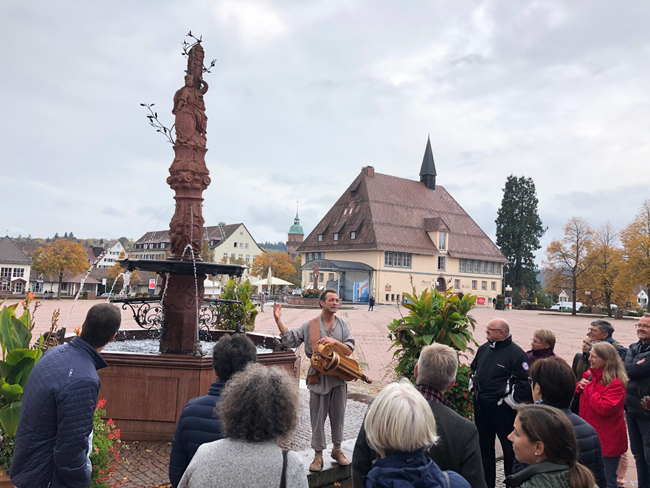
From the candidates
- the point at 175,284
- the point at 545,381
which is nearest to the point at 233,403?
the point at 545,381

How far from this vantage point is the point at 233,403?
2.03 metres

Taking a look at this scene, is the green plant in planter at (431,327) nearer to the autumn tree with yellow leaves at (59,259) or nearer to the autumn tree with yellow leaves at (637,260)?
the autumn tree with yellow leaves at (637,260)

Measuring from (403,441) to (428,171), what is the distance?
63496 mm

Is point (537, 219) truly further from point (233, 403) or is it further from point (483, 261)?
point (233, 403)

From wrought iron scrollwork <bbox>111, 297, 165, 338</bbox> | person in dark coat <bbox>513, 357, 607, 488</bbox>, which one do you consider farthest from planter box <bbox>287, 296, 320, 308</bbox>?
person in dark coat <bbox>513, 357, 607, 488</bbox>

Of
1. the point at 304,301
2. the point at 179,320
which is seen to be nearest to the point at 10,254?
the point at 304,301

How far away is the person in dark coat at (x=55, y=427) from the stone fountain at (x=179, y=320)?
308 centimetres

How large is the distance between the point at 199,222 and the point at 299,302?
30677mm

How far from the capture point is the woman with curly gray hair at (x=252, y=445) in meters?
1.94

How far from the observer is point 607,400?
4297 millimetres

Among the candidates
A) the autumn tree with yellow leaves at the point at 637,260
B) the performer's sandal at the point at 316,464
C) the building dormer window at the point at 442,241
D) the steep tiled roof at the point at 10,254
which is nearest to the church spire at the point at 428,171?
the building dormer window at the point at 442,241

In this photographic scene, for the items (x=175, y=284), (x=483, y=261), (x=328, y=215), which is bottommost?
(x=175, y=284)

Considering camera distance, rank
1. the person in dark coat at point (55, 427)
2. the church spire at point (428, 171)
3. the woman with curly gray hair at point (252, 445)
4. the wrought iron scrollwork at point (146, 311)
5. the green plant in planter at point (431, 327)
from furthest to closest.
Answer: the church spire at point (428, 171), the wrought iron scrollwork at point (146, 311), the green plant in planter at point (431, 327), the person in dark coat at point (55, 427), the woman with curly gray hair at point (252, 445)

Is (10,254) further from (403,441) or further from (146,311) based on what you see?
(403,441)
